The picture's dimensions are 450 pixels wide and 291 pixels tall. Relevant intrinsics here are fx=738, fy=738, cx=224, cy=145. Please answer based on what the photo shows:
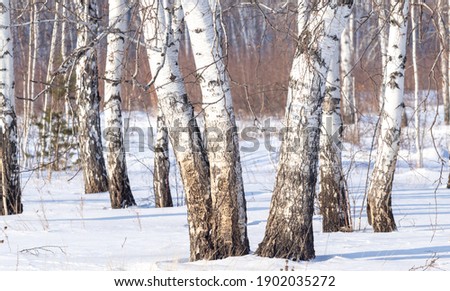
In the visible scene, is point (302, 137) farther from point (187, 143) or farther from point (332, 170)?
point (332, 170)

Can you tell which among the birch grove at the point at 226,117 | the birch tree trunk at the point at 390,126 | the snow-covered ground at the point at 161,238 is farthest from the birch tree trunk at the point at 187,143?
the birch tree trunk at the point at 390,126

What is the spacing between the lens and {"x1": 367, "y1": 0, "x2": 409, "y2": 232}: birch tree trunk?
788cm

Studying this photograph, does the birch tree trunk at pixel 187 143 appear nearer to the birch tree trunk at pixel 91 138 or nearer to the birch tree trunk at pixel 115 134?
the birch tree trunk at pixel 115 134

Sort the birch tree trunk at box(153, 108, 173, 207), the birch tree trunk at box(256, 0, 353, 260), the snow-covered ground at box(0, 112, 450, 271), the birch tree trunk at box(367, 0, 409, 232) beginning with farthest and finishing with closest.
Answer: the birch tree trunk at box(153, 108, 173, 207) < the birch tree trunk at box(367, 0, 409, 232) < the snow-covered ground at box(0, 112, 450, 271) < the birch tree trunk at box(256, 0, 353, 260)

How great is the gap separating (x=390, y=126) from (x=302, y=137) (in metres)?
2.85

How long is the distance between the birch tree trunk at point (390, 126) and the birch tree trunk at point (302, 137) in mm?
2656

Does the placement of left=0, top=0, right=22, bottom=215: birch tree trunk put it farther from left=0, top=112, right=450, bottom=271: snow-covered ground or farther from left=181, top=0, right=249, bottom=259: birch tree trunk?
left=181, top=0, right=249, bottom=259: birch tree trunk

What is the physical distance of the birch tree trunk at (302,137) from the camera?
527cm

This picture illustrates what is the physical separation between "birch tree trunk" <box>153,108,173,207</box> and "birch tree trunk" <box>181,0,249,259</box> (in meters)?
4.50

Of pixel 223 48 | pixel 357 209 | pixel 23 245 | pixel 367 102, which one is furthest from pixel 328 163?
pixel 367 102

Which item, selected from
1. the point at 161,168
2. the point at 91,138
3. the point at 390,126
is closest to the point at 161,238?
the point at 390,126

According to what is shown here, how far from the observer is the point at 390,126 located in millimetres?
7922

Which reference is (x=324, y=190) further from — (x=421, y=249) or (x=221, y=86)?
(x=221, y=86)

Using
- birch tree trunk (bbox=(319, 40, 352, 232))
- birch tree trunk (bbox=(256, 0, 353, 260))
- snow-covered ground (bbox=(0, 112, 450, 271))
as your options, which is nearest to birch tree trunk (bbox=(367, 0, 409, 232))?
snow-covered ground (bbox=(0, 112, 450, 271))
